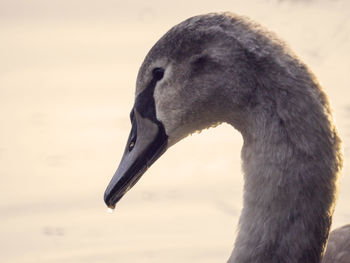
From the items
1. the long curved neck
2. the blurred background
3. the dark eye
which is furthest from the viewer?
the blurred background

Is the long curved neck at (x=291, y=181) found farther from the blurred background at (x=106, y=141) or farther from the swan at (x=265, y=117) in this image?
the blurred background at (x=106, y=141)

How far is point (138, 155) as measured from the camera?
3.58 m

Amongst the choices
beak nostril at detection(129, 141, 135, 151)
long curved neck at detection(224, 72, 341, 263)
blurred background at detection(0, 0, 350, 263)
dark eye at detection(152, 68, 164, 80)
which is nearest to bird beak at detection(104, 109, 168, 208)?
beak nostril at detection(129, 141, 135, 151)

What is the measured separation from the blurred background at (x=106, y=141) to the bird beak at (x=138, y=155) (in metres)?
1.59

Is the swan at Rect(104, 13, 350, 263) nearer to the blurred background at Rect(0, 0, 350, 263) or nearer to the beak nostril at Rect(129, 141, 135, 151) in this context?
the beak nostril at Rect(129, 141, 135, 151)

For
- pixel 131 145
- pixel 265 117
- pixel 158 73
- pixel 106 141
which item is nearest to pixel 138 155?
pixel 131 145

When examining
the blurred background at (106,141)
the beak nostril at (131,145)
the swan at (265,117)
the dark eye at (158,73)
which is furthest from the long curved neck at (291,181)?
the blurred background at (106,141)

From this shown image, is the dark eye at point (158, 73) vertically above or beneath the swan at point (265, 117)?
above

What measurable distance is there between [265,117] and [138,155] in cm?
52

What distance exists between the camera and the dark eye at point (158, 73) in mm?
3482

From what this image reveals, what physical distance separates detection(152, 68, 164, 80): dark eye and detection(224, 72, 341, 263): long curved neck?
1.16 ft

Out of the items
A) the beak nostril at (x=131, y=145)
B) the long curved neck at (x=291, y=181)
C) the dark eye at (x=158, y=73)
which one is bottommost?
the long curved neck at (x=291, y=181)

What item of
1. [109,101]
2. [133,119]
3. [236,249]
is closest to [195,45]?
[133,119]

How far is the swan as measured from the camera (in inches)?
125
